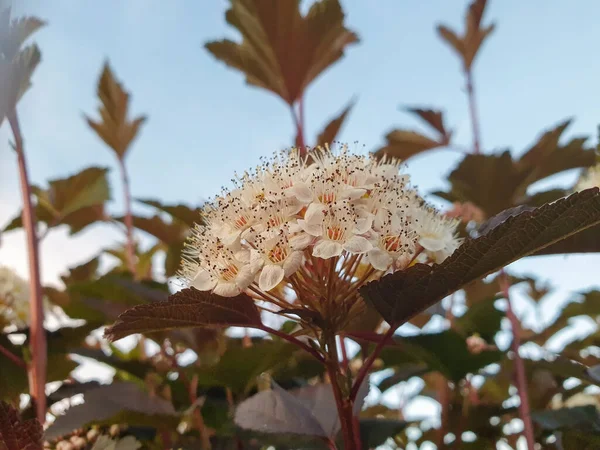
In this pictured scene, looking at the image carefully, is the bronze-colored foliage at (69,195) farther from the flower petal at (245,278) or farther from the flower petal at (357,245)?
the flower petal at (357,245)

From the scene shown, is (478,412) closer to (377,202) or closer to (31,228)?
(377,202)

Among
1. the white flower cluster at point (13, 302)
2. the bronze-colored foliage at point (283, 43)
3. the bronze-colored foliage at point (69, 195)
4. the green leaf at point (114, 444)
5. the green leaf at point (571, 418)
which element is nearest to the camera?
the green leaf at point (114, 444)

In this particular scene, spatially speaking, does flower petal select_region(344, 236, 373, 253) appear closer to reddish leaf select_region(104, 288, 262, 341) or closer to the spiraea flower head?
the spiraea flower head

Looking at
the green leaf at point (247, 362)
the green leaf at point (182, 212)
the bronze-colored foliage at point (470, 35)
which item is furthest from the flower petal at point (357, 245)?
the bronze-colored foliage at point (470, 35)

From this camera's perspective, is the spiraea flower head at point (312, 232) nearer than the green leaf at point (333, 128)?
Yes

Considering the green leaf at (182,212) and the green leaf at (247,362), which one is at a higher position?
the green leaf at (182,212)

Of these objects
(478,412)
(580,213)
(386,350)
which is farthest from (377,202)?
(478,412)
